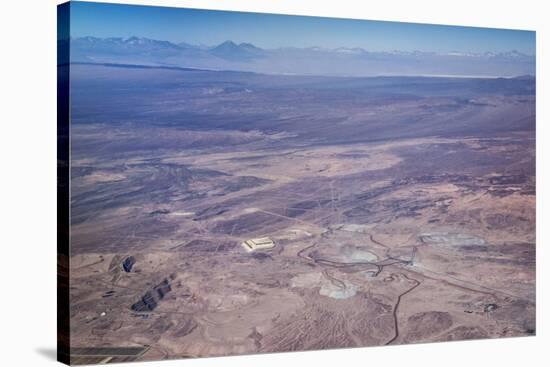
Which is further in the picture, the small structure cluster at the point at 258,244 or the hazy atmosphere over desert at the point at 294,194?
the small structure cluster at the point at 258,244

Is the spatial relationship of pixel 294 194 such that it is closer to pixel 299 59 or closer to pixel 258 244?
pixel 258 244

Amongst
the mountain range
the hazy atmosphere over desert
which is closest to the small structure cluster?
the hazy atmosphere over desert

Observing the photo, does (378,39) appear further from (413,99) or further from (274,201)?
(274,201)

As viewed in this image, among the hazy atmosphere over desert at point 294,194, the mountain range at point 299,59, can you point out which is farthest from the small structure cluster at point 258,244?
the mountain range at point 299,59

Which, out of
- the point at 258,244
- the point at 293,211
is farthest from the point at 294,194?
the point at 258,244

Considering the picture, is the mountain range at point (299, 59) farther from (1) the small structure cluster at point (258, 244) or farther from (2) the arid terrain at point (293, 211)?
(1) the small structure cluster at point (258, 244)

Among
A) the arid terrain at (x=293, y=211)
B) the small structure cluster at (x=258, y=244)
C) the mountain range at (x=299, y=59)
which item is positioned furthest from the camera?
the small structure cluster at (x=258, y=244)

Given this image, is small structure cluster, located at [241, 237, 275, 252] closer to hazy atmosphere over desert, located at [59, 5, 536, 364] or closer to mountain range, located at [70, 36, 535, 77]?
hazy atmosphere over desert, located at [59, 5, 536, 364]
